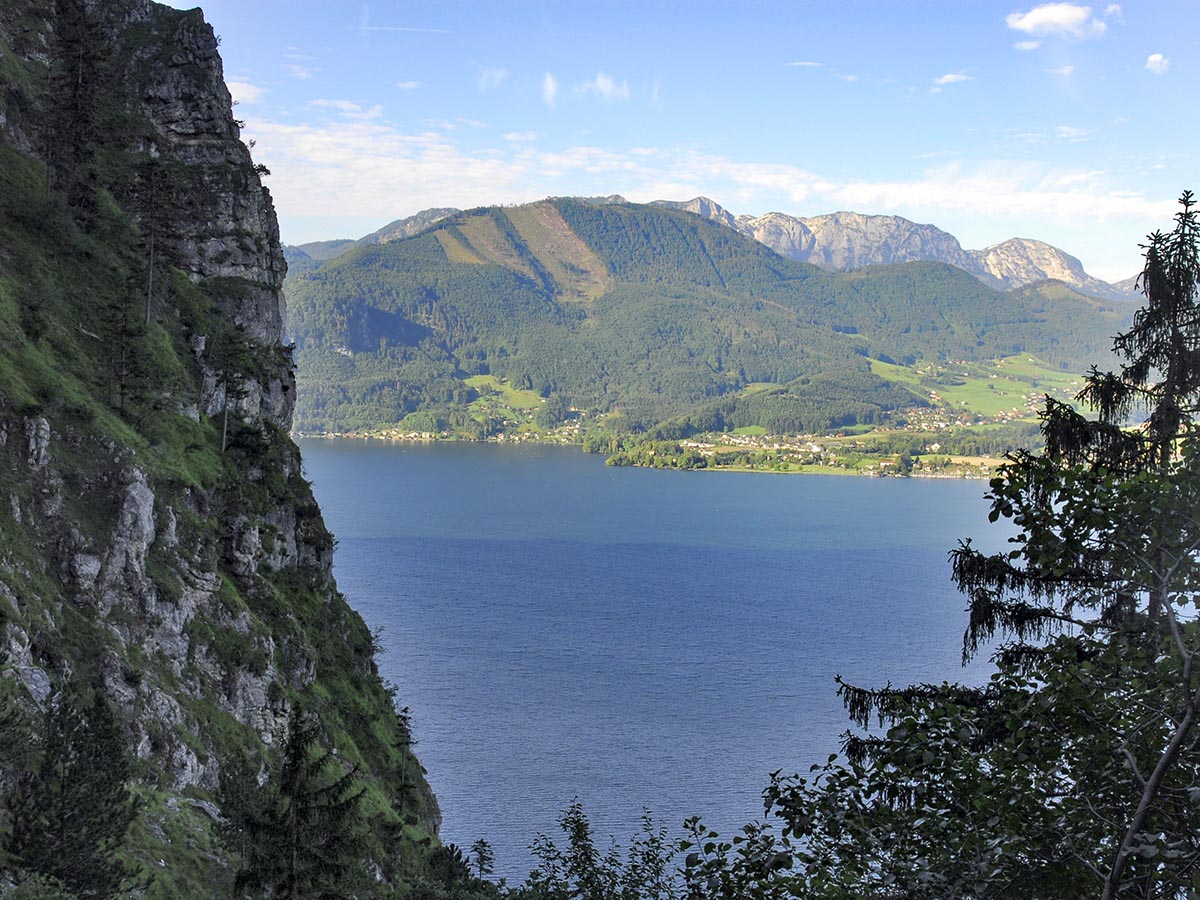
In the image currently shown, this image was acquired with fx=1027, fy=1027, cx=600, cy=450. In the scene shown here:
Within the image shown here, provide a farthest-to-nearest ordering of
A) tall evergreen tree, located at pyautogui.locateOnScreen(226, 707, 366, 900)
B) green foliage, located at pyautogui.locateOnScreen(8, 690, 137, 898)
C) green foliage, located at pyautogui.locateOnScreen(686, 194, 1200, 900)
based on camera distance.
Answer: tall evergreen tree, located at pyautogui.locateOnScreen(226, 707, 366, 900), green foliage, located at pyautogui.locateOnScreen(8, 690, 137, 898), green foliage, located at pyautogui.locateOnScreen(686, 194, 1200, 900)

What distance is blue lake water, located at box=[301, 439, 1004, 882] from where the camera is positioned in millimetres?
73375

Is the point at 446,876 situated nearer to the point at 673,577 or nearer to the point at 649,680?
the point at 649,680

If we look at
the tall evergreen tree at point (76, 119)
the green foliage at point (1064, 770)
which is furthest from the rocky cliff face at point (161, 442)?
the green foliage at point (1064, 770)

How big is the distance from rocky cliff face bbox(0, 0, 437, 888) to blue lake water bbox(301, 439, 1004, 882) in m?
14.0

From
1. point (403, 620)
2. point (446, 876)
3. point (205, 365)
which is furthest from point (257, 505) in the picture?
point (403, 620)

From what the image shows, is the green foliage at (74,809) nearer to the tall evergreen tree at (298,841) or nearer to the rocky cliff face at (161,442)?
the tall evergreen tree at (298,841)

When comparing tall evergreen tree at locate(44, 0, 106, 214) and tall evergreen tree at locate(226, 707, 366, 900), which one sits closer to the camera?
tall evergreen tree at locate(226, 707, 366, 900)

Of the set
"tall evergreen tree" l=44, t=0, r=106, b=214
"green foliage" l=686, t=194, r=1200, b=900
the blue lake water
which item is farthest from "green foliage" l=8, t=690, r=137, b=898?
"tall evergreen tree" l=44, t=0, r=106, b=214

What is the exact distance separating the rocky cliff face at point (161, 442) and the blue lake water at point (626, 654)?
13962 millimetres

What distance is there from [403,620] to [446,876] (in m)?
72.7

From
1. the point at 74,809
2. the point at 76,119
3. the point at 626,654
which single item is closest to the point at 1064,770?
the point at 74,809

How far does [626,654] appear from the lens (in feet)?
356

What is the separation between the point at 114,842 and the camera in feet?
87.8

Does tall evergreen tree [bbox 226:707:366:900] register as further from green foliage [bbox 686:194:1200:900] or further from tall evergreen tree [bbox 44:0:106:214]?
tall evergreen tree [bbox 44:0:106:214]
